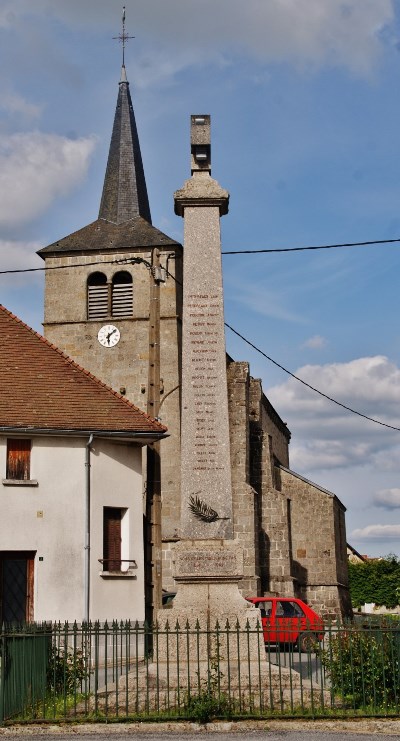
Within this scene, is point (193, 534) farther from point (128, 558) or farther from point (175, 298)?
point (175, 298)

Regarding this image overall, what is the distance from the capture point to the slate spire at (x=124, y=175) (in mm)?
34781

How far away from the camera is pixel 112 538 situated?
2081 centimetres

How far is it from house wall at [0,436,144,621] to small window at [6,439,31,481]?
126mm

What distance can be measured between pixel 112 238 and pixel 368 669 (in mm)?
24224

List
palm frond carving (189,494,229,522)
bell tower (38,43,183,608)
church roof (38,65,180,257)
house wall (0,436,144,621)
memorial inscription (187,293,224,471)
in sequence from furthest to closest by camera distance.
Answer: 1. church roof (38,65,180,257)
2. bell tower (38,43,183,608)
3. house wall (0,436,144,621)
4. memorial inscription (187,293,224,471)
5. palm frond carving (189,494,229,522)

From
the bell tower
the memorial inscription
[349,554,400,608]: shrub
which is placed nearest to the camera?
the memorial inscription

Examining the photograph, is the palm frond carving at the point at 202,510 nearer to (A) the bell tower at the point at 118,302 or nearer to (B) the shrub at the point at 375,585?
(A) the bell tower at the point at 118,302

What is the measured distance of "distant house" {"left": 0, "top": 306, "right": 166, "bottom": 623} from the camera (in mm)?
19625

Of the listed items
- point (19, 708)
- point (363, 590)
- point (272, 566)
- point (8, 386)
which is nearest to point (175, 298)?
point (272, 566)

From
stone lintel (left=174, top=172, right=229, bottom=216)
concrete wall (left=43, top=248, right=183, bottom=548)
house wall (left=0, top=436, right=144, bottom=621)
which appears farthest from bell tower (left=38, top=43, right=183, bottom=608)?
stone lintel (left=174, top=172, right=229, bottom=216)

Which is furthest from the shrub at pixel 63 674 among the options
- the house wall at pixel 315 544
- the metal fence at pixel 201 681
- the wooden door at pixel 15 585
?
the house wall at pixel 315 544

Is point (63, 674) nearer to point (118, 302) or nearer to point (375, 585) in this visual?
point (118, 302)

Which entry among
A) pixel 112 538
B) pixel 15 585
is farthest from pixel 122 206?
pixel 15 585

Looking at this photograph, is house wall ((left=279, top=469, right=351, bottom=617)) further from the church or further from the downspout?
the downspout
